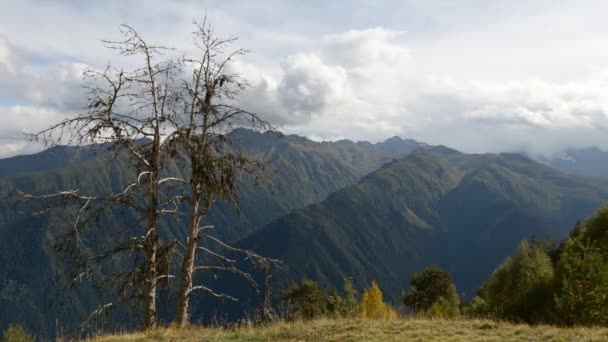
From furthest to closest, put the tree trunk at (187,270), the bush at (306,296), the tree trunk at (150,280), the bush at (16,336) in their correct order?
the bush at (16,336) → the bush at (306,296) → the tree trunk at (187,270) → the tree trunk at (150,280)

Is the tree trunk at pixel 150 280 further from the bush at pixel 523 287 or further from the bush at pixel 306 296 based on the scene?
the bush at pixel 306 296

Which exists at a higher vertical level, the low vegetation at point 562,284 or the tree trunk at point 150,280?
the tree trunk at point 150,280

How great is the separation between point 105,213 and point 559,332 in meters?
14.0

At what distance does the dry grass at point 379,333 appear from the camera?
13.5 m

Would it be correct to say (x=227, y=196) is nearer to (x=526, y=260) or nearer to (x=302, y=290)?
(x=526, y=260)

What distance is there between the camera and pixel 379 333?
14336 millimetres

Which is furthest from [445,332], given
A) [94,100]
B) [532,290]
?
[532,290]

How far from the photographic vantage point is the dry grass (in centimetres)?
1345

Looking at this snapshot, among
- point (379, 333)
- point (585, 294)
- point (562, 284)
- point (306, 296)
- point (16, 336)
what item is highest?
point (379, 333)

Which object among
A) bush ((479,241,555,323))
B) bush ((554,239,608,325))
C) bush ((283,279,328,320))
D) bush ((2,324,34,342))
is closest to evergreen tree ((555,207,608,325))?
bush ((554,239,608,325))

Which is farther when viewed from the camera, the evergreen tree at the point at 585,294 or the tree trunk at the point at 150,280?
the evergreen tree at the point at 585,294

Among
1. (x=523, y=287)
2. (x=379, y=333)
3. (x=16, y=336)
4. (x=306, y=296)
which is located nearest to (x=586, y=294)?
(x=379, y=333)

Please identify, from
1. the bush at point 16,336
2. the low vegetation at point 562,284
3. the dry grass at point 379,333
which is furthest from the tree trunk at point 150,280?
the bush at point 16,336

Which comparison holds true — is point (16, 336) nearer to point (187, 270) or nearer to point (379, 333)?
point (187, 270)
